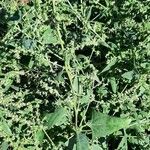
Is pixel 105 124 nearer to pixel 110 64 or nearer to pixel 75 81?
pixel 75 81

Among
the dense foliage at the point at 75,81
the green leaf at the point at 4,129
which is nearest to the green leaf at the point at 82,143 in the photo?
the dense foliage at the point at 75,81

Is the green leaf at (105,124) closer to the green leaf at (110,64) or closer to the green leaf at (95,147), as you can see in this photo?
the green leaf at (95,147)

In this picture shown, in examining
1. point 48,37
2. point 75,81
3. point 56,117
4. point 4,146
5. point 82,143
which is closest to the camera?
point 82,143

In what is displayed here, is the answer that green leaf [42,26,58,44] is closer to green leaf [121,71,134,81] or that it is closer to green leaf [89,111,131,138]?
green leaf [121,71,134,81]

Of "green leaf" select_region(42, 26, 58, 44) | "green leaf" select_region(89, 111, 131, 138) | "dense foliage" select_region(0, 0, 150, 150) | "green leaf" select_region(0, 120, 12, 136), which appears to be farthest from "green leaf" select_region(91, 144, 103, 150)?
"green leaf" select_region(42, 26, 58, 44)

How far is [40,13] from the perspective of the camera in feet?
7.45

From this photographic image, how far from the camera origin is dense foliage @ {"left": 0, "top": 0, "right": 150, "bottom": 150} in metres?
2.23

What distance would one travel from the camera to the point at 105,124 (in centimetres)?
205

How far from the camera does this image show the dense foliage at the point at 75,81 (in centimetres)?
223

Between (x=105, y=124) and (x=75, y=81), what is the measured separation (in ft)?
1.11

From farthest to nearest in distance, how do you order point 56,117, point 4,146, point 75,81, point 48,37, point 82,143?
point 48,37 < point 4,146 < point 75,81 < point 56,117 < point 82,143

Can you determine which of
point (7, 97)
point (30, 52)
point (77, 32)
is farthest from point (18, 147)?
point (77, 32)

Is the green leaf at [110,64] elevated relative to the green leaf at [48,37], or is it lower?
lower

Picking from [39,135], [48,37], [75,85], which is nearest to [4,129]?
[39,135]
